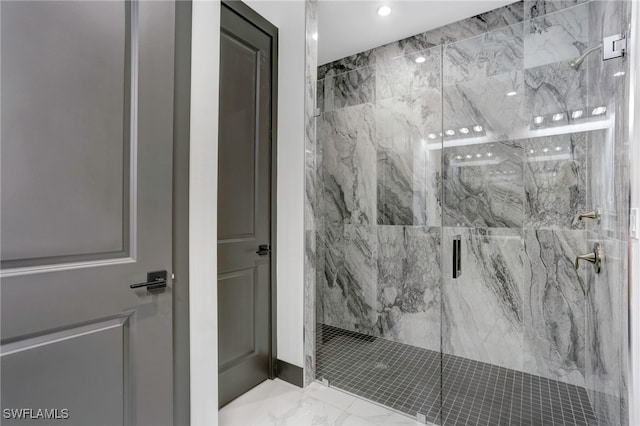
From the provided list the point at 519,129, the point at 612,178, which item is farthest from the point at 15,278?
the point at 519,129

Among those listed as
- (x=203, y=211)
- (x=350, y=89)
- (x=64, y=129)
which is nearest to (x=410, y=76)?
(x=350, y=89)

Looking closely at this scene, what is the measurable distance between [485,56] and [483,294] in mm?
1586

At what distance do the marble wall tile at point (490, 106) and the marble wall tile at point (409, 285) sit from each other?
70 cm

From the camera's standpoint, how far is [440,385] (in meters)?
1.90

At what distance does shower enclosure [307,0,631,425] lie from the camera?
67.9 inches

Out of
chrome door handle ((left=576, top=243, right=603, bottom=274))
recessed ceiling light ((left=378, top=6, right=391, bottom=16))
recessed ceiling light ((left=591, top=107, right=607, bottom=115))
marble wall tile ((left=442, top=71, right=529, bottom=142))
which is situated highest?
recessed ceiling light ((left=378, top=6, right=391, bottom=16))

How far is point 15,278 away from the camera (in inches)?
38.4

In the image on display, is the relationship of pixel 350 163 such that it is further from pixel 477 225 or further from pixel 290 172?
pixel 477 225

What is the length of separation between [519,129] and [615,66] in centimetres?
56

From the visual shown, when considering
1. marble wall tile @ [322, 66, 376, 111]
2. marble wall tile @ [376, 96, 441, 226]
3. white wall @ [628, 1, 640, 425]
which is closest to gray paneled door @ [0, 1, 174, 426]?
marble wall tile @ [322, 66, 376, 111]

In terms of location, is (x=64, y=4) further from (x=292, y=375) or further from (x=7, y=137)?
(x=292, y=375)

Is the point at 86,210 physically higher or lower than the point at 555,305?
higher

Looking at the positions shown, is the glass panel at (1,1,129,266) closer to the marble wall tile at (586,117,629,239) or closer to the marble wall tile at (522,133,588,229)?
the marble wall tile at (586,117,629,239)

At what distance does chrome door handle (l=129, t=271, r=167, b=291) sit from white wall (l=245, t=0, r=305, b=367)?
0.97m
